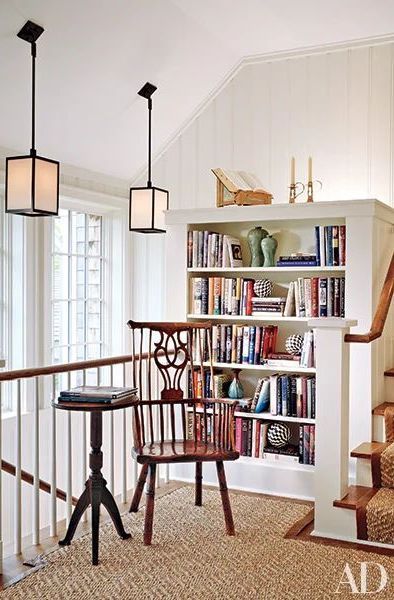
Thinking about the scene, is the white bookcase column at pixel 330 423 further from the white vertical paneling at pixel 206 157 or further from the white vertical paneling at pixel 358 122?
the white vertical paneling at pixel 206 157

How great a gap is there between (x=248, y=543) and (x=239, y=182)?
7.33 ft

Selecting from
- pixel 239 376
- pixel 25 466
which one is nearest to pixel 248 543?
pixel 239 376

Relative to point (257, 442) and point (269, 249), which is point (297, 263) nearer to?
point (269, 249)

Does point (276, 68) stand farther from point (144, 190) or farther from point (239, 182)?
point (144, 190)

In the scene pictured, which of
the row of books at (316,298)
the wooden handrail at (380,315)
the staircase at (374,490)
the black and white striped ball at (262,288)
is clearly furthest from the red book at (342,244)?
the staircase at (374,490)

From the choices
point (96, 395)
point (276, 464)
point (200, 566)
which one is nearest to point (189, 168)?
point (276, 464)

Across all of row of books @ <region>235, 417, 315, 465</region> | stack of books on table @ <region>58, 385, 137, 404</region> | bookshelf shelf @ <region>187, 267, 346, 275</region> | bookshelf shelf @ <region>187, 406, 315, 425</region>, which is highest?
bookshelf shelf @ <region>187, 267, 346, 275</region>

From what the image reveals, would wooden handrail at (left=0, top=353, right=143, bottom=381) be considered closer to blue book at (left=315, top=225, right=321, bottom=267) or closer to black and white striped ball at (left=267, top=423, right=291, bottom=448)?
black and white striped ball at (left=267, top=423, right=291, bottom=448)

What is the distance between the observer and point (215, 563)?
3.14 metres

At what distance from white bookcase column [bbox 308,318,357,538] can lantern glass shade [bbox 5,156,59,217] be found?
1486 mm

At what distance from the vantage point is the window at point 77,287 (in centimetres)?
514

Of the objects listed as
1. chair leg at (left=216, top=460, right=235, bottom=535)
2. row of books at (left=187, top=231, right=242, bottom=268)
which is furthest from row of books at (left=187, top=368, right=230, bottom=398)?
chair leg at (left=216, top=460, right=235, bottom=535)

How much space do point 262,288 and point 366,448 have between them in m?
1.20

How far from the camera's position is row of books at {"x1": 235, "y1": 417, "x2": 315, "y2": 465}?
167 inches
